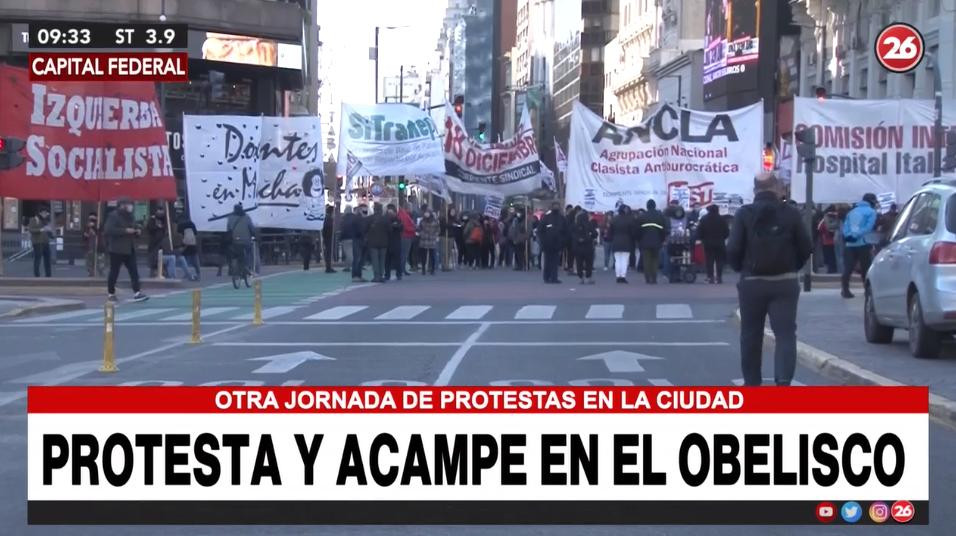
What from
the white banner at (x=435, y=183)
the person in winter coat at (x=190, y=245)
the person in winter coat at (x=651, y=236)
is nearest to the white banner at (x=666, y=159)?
the person in winter coat at (x=651, y=236)

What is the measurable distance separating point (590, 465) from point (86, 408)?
4.46 feet

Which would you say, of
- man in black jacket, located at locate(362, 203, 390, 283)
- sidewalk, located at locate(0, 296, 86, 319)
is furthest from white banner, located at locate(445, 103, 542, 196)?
sidewalk, located at locate(0, 296, 86, 319)

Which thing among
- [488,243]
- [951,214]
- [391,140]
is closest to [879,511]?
[951,214]

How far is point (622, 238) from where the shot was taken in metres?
35.2

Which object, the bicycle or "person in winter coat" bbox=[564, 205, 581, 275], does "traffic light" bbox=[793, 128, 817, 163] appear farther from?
the bicycle

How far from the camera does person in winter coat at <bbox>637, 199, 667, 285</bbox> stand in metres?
34.5

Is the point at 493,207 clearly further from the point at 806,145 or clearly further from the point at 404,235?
the point at 806,145

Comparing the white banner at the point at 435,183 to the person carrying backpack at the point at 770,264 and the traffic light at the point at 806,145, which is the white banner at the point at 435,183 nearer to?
the traffic light at the point at 806,145

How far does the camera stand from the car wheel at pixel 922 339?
15.6 m

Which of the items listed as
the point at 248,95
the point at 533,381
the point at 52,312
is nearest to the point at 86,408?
the point at 533,381

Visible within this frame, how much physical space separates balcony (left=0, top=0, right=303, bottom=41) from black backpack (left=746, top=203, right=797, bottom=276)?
134 ft

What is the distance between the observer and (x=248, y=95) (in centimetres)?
5588

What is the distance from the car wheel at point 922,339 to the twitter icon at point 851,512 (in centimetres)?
1166

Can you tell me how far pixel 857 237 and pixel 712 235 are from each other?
871 centimetres
